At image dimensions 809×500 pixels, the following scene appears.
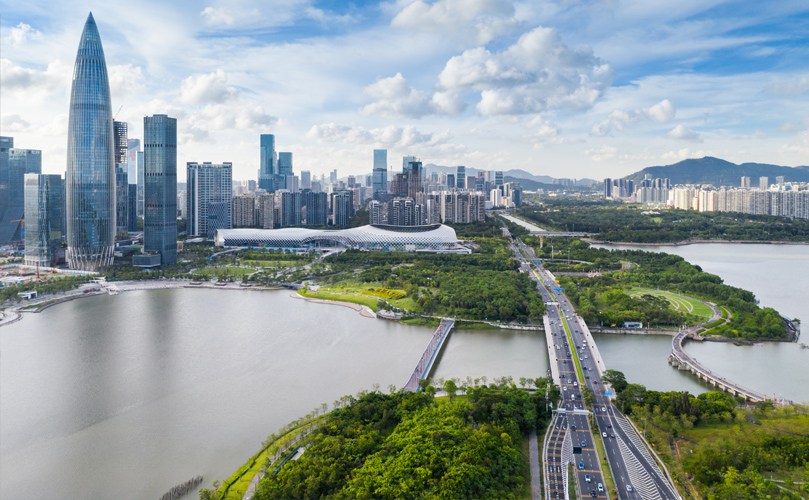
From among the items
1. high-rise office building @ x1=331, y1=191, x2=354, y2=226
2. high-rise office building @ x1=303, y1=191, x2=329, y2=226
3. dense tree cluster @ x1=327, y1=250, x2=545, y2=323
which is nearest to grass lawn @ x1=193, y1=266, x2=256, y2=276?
dense tree cluster @ x1=327, y1=250, x2=545, y2=323

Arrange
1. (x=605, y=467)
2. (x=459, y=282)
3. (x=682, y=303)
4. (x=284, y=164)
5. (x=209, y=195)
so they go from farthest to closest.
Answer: (x=284, y=164) < (x=209, y=195) < (x=459, y=282) < (x=682, y=303) < (x=605, y=467)

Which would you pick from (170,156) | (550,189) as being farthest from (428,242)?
(550,189)

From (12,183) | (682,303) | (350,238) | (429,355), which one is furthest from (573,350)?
(12,183)

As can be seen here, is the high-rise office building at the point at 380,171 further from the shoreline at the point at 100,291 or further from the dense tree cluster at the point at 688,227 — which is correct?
the shoreline at the point at 100,291

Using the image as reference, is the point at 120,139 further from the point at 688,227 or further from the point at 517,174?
the point at 517,174

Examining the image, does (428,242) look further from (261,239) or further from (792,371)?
(792,371)

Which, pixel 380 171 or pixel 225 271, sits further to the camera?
pixel 380 171

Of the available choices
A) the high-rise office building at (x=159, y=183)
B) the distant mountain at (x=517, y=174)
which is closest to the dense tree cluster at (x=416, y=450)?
the high-rise office building at (x=159, y=183)
